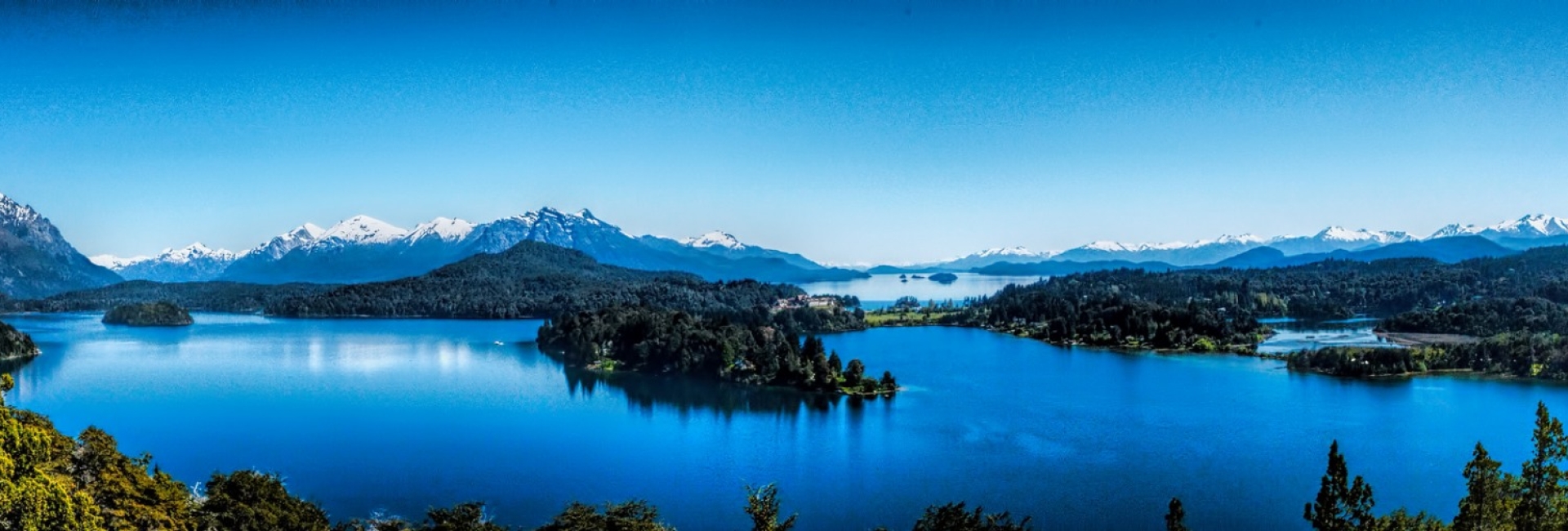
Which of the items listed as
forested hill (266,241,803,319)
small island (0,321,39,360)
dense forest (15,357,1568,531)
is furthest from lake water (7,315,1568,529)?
forested hill (266,241,803,319)

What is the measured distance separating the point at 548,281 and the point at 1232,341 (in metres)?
104

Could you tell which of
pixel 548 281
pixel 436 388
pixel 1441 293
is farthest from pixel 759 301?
pixel 1441 293

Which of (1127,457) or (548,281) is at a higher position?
(548,281)


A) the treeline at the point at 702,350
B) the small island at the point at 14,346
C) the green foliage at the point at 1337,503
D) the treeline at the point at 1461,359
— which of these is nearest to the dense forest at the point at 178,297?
the small island at the point at 14,346

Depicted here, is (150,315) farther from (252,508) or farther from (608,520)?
(608,520)

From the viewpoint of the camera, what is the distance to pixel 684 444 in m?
40.6

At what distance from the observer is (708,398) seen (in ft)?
176

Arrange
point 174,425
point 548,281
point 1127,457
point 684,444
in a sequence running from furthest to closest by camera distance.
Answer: point 548,281 < point 174,425 < point 684,444 < point 1127,457

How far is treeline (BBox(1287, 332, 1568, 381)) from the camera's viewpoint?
201 ft

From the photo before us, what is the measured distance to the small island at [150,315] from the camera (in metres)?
124

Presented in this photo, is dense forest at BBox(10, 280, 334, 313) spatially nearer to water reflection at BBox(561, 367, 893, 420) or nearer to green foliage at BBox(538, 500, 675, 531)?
water reflection at BBox(561, 367, 893, 420)

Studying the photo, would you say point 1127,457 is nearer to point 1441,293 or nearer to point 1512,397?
point 1512,397

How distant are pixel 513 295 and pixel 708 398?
96462 millimetres

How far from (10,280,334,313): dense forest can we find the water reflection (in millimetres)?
123028
